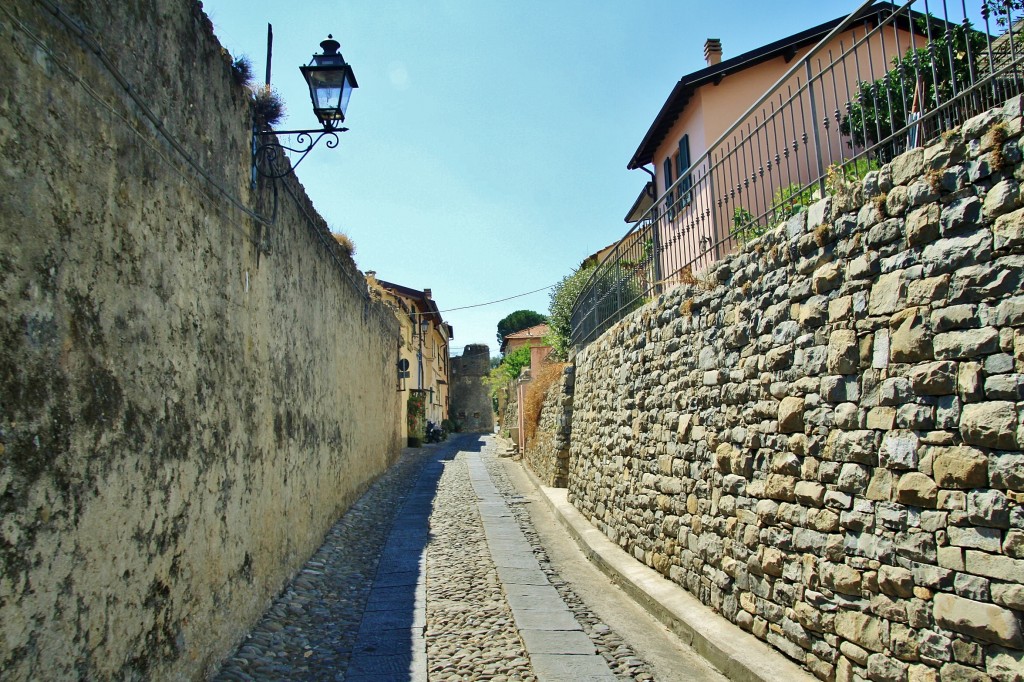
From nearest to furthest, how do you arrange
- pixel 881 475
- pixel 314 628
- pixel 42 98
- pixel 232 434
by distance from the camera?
pixel 42 98 < pixel 881 475 < pixel 232 434 < pixel 314 628

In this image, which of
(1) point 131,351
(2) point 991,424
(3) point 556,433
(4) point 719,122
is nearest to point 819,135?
(2) point 991,424

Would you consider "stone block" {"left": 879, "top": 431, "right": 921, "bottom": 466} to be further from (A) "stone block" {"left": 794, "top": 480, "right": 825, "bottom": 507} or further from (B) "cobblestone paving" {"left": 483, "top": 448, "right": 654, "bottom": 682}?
(B) "cobblestone paving" {"left": 483, "top": 448, "right": 654, "bottom": 682}

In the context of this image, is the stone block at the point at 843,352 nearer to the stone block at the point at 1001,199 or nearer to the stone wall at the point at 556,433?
the stone block at the point at 1001,199

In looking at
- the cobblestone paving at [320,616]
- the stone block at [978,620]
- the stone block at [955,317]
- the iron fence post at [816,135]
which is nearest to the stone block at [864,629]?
the stone block at [978,620]

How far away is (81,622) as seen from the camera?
270 cm

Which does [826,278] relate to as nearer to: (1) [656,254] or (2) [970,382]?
(2) [970,382]

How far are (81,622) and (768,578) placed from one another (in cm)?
361

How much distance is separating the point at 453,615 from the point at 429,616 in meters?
0.18

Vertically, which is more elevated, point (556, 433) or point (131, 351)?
point (131, 351)

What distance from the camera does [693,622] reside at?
496 cm

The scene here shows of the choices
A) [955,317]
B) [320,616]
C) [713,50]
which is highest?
[713,50]

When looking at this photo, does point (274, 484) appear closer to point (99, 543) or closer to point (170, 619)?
point (170, 619)

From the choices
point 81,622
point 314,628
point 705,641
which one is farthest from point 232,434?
point 705,641

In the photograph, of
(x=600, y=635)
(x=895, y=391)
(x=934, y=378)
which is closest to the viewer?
(x=934, y=378)
